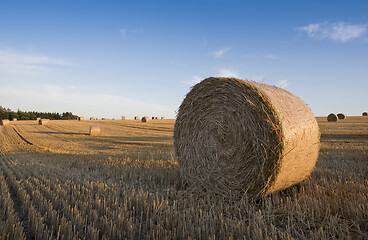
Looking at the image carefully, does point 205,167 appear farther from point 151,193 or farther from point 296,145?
point 296,145

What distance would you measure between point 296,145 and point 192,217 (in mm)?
1949

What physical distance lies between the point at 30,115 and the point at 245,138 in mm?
62540

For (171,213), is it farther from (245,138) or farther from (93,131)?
(93,131)

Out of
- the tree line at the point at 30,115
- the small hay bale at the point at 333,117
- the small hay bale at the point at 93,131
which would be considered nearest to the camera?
the small hay bale at the point at 93,131

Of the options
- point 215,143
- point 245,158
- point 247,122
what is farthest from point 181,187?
point 247,122

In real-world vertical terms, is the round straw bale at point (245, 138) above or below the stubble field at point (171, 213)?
above

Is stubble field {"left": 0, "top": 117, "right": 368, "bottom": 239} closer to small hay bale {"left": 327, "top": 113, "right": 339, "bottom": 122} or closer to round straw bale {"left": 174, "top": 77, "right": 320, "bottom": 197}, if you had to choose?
Answer: round straw bale {"left": 174, "top": 77, "right": 320, "bottom": 197}

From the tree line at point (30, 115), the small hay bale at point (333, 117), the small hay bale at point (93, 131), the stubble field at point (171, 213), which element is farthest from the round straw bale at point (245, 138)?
the tree line at point (30, 115)

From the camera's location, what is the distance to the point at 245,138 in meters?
3.71

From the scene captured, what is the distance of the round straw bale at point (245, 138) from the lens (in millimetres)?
3426

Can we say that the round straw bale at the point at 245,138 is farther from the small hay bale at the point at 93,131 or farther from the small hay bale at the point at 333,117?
the small hay bale at the point at 333,117

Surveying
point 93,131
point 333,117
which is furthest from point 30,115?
point 333,117

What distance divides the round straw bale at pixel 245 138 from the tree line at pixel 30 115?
55.7 metres

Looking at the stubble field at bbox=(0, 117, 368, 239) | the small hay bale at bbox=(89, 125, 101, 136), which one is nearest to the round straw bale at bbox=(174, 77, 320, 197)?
the stubble field at bbox=(0, 117, 368, 239)
